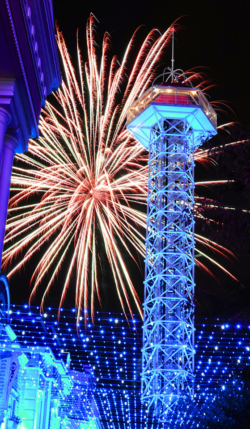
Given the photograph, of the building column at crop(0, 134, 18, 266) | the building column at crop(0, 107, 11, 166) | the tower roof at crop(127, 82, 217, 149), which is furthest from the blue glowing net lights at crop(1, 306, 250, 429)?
the tower roof at crop(127, 82, 217, 149)

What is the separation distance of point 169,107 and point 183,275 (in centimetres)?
819

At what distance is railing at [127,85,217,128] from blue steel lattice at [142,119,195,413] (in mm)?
1189

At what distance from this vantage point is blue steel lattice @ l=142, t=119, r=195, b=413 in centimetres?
2633

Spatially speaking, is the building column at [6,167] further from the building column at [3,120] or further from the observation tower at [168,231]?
the observation tower at [168,231]

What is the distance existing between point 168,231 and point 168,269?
5.73 ft

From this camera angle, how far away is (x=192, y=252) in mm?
28422

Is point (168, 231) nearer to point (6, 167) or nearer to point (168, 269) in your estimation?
point (168, 269)

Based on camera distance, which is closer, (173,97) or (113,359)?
(173,97)

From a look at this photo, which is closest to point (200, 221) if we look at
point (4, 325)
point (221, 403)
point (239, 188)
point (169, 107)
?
point (239, 188)

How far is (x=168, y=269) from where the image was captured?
91.9ft

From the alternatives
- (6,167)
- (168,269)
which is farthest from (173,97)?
(6,167)

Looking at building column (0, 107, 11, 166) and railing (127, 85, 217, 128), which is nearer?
building column (0, 107, 11, 166)

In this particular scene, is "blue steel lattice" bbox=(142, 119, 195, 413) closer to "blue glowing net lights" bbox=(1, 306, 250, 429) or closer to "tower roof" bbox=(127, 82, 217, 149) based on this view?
"tower roof" bbox=(127, 82, 217, 149)

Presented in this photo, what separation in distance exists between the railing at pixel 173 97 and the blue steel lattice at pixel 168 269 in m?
1.19
